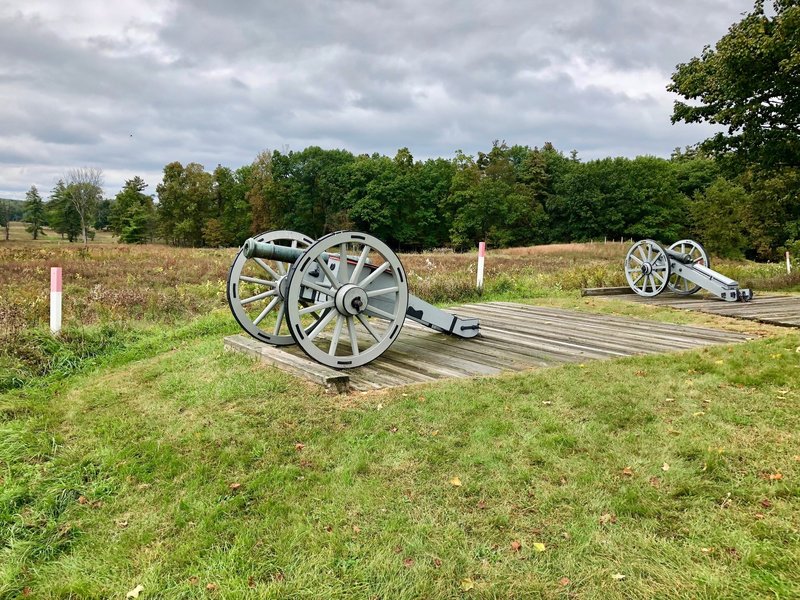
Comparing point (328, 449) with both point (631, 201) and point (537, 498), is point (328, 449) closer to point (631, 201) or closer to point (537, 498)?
point (537, 498)

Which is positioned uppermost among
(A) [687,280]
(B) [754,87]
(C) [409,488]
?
(B) [754,87]

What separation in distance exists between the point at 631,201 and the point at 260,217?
1509 inches

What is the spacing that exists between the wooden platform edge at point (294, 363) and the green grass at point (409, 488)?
5.4 inches

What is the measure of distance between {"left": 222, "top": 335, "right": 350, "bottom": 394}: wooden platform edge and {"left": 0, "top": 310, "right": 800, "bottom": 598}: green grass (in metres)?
0.14

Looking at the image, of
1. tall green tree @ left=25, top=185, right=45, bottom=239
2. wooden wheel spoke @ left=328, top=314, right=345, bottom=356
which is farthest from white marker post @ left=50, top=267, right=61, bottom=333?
tall green tree @ left=25, top=185, right=45, bottom=239

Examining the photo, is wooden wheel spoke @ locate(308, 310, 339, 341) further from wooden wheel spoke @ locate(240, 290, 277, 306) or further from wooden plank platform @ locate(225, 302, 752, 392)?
wooden wheel spoke @ locate(240, 290, 277, 306)

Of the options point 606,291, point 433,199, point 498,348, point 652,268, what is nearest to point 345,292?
point 498,348

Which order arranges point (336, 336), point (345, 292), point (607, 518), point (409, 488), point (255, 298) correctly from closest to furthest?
1. point (607, 518)
2. point (409, 488)
3. point (336, 336)
4. point (345, 292)
5. point (255, 298)

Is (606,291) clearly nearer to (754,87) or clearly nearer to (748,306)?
(748,306)

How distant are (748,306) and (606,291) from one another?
262 centimetres

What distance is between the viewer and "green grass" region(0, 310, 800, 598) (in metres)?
2.33

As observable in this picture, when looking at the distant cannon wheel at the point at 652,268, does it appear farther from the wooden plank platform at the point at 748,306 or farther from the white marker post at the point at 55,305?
the white marker post at the point at 55,305

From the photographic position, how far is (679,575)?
2234mm

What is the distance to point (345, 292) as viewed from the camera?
195 inches
